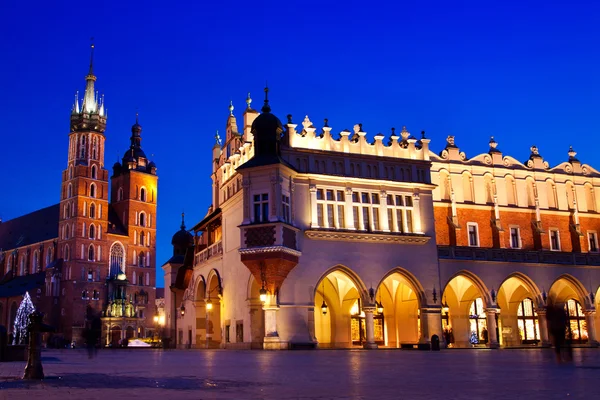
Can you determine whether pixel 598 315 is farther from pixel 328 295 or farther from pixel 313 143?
pixel 313 143

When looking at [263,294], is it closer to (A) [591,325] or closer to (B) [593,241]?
(A) [591,325]

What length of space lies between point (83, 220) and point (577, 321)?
83.2 metres

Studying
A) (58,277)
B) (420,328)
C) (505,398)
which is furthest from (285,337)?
(58,277)

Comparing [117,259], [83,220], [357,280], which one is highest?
[83,220]

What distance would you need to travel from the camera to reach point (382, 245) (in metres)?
40.2

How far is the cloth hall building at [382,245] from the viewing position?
37344mm

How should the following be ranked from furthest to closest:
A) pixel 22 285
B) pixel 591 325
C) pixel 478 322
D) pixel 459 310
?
1. pixel 22 285
2. pixel 478 322
3. pixel 459 310
4. pixel 591 325

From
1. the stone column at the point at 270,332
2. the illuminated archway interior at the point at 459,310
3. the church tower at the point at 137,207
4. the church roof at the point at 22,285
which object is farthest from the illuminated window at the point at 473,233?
the church roof at the point at 22,285

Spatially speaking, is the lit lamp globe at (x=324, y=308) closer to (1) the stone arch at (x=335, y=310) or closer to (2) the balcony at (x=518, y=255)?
(1) the stone arch at (x=335, y=310)

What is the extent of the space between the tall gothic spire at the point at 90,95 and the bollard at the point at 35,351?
367ft

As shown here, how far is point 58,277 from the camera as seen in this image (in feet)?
354

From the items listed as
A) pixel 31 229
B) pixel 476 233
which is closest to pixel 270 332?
pixel 476 233

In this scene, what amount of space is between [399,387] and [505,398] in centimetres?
213

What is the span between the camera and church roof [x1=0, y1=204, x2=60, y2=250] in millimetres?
121738
